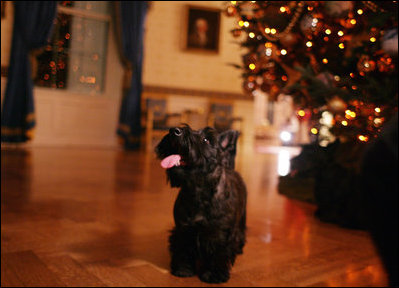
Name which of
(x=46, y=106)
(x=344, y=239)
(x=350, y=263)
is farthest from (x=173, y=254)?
(x=46, y=106)

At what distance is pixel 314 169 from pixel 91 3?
21.0 ft

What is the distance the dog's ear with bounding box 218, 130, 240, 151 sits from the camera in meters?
1.71

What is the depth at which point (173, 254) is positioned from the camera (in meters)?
1.86

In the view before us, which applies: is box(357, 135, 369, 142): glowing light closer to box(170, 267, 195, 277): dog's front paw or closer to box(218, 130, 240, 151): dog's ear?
box(218, 130, 240, 151): dog's ear

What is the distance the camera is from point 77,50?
8.31 m

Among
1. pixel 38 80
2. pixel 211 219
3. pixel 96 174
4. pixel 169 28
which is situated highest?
pixel 169 28

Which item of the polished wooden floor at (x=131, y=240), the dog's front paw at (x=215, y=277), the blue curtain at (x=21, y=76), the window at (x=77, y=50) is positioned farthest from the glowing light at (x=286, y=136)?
the dog's front paw at (x=215, y=277)

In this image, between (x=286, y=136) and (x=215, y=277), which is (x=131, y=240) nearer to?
(x=215, y=277)

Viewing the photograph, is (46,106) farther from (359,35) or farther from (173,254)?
(173,254)

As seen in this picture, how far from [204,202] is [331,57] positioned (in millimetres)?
2137

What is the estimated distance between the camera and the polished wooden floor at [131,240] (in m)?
1.86

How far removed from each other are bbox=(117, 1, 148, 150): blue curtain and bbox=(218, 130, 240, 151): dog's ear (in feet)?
22.2

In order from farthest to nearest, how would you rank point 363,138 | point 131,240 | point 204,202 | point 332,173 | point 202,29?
point 202,29, point 332,173, point 363,138, point 131,240, point 204,202

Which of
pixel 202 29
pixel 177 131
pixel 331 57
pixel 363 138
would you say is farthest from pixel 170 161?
pixel 202 29
